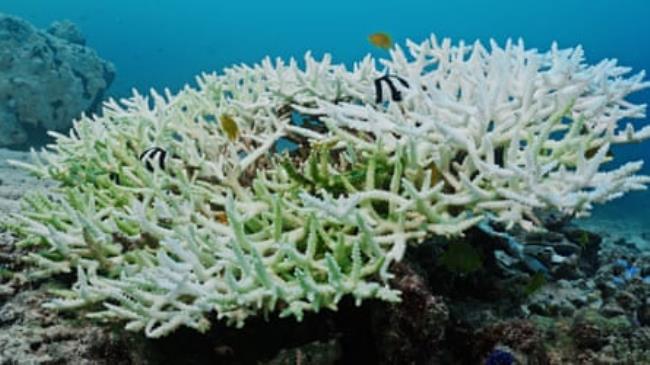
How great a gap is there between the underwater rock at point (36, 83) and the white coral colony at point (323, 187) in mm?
11465

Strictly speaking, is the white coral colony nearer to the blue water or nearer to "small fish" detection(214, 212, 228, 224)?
"small fish" detection(214, 212, 228, 224)

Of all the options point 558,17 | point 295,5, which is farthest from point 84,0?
point 558,17

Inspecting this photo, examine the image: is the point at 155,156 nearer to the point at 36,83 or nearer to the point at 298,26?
the point at 36,83

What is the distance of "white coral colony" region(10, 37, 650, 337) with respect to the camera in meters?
2.63

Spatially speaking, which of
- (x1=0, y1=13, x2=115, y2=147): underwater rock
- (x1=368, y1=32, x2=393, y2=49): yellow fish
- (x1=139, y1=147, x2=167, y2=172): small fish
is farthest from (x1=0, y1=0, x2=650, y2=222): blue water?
(x1=139, y1=147, x2=167, y2=172): small fish

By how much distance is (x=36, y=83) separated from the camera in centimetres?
1431

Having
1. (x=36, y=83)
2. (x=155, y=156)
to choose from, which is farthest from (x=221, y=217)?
(x=36, y=83)

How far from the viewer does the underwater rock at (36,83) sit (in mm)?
14086

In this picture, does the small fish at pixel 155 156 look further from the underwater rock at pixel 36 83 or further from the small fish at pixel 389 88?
the underwater rock at pixel 36 83

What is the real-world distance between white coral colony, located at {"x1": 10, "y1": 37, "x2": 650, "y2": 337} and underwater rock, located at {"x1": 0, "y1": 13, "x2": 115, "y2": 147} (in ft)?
37.6

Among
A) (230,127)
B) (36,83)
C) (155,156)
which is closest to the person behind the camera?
(155,156)

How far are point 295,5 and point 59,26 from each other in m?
148

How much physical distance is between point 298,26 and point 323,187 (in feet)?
518

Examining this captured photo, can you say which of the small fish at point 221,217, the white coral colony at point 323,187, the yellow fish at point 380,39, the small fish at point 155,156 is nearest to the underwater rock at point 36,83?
the yellow fish at point 380,39
